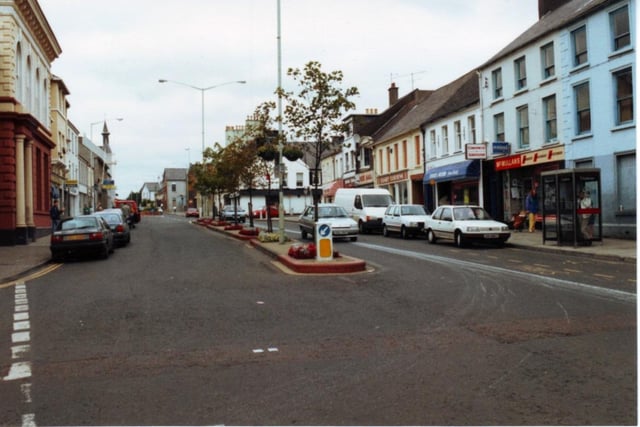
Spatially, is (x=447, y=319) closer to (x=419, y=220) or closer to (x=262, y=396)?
(x=262, y=396)

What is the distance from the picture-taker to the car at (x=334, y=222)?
25156 millimetres

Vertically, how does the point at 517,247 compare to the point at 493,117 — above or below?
below

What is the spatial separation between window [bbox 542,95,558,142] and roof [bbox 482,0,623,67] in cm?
291

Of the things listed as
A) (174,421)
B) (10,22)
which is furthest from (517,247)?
(10,22)

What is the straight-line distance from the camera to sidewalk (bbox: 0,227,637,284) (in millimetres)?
14966

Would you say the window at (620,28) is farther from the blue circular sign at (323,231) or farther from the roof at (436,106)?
the blue circular sign at (323,231)

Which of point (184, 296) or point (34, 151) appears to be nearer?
point (184, 296)

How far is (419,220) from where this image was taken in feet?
87.2

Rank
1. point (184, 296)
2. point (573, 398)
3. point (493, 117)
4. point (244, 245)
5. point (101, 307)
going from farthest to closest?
point (493, 117) → point (244, 245) → point (184, 296) → point (101, 307) → point (573, 398)

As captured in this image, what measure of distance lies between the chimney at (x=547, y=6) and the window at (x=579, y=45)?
264 inches

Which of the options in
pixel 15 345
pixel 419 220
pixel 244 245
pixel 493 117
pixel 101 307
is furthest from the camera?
pixel 493 117

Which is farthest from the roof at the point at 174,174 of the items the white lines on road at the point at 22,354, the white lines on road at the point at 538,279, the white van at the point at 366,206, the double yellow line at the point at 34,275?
the white lines on road at the point at 22,354

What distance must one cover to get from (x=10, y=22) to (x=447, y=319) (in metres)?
23.8

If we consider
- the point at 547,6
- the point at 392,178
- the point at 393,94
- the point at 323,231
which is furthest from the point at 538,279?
the point at 393,94
